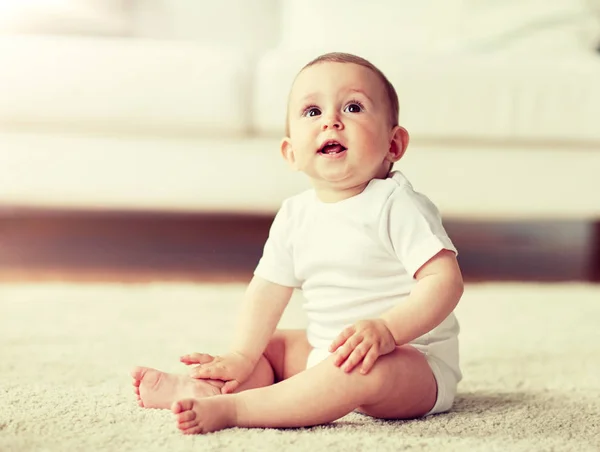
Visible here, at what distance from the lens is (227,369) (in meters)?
0.82

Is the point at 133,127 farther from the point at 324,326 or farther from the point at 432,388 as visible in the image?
the point at 432,388

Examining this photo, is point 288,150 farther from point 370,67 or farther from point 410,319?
point 410,319

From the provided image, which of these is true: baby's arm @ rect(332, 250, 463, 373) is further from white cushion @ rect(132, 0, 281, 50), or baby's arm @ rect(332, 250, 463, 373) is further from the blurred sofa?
white cushion @ rect(132, 0, 281, 50)

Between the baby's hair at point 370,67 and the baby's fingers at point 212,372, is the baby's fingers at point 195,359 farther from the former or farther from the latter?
the baby's hair at point 370,67

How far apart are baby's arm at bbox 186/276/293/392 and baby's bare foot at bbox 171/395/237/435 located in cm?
7

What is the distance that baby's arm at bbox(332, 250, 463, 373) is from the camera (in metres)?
0.71

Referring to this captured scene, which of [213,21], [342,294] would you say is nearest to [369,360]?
[342,294]

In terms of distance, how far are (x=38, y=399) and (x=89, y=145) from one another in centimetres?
91

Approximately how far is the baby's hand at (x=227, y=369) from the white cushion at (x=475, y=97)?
0.87 metres

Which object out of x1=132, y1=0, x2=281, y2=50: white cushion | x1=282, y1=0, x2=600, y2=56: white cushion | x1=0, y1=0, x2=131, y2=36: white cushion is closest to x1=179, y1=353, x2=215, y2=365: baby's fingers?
x1=282, y1=0, x2=600, y2=56: white cushion

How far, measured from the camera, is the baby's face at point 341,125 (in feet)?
2.66

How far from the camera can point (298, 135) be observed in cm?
84

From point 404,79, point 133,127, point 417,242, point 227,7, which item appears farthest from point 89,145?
point 417,242

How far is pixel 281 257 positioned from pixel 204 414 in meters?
0.23
